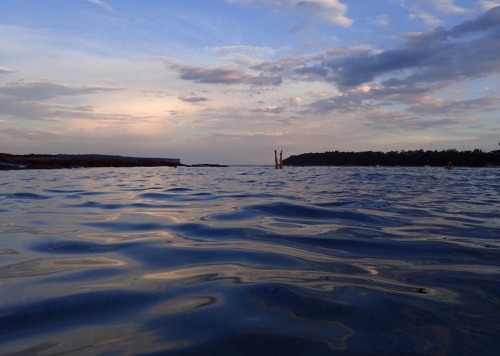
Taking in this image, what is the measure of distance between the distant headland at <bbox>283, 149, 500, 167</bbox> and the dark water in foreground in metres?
69.5

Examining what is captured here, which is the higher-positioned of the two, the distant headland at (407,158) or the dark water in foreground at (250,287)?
the distant headland at (407,158)

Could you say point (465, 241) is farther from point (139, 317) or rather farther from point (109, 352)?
point (109, 352)

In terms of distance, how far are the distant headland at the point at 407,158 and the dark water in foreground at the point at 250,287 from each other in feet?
228

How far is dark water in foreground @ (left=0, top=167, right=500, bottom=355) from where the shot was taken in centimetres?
199

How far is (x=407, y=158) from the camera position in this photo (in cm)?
7762

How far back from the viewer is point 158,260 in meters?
3.78

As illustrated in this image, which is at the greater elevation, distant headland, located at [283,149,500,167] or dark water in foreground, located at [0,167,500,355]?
distant headland, located at [283,149,500,167]

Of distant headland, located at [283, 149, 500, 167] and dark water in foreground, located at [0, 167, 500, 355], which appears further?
distant headland, located at [283, 149, 500, 167]

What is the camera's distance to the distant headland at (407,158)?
6588 cm

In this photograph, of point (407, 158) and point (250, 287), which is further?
point (407, 158)

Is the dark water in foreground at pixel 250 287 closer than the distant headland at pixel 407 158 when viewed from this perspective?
Yes

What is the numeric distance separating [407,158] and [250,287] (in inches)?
3204

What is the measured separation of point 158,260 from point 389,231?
317 centimetres

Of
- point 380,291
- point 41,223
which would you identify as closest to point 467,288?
point 380,291
